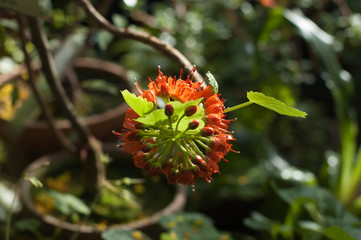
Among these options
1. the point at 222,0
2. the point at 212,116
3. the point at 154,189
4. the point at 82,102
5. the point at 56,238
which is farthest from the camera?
the point at 222,0

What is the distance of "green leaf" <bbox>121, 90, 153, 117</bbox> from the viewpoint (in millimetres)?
353

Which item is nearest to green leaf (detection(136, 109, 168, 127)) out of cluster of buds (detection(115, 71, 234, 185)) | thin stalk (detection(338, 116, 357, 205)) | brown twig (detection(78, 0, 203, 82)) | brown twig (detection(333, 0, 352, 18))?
cluster of buds (detection(115, 71, 234, 185))

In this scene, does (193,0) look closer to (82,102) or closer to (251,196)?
(82,102)

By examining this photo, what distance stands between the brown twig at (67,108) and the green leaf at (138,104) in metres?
0.32

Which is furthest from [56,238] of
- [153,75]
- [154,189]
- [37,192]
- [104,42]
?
[153,75]

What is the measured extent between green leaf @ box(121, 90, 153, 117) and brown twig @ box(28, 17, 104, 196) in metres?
0.32

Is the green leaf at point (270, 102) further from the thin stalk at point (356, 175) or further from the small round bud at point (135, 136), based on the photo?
the thin stalk at point (356, 175)

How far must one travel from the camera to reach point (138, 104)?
0.36 meters

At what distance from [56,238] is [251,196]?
514 mm

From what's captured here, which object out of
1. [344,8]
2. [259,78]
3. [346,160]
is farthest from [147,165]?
[344,8]

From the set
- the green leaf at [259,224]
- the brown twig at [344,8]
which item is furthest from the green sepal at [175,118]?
the brown twig at [344,8]

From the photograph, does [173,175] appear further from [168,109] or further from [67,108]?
[67,108]

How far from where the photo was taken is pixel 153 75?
1.47 m

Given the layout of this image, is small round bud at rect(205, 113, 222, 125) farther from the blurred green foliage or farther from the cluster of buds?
the blurred green foliage
